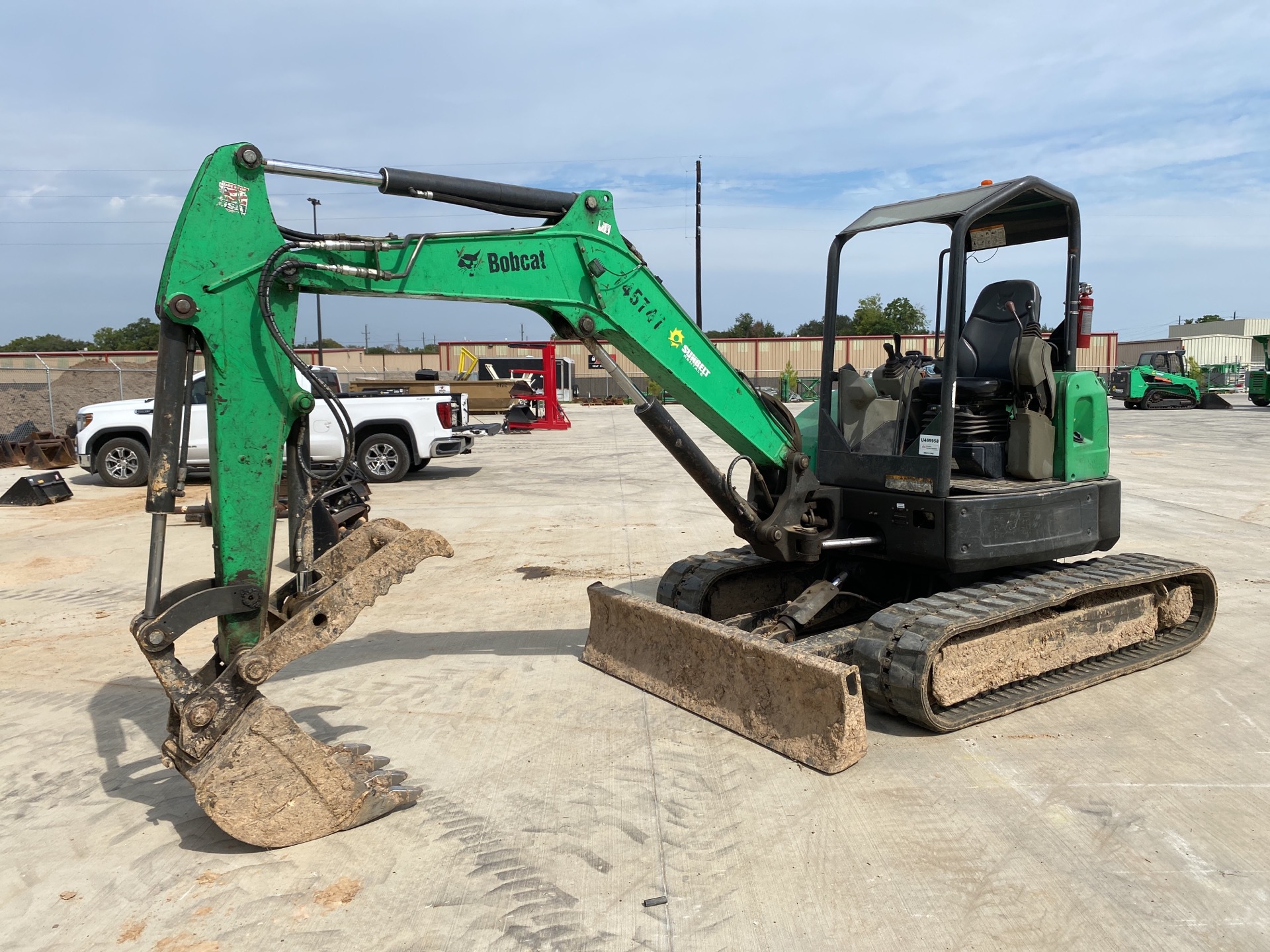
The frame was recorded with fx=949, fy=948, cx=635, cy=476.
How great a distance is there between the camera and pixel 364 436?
1501 centimetres

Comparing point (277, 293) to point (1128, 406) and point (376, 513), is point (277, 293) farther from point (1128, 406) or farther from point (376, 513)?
point (1128, 406)

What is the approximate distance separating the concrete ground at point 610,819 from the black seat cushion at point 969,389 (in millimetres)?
1832

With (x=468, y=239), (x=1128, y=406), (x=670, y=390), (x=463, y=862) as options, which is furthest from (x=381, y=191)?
(x=1128, y=406)

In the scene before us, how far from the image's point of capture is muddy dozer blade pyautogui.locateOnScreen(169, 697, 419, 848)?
3.69m

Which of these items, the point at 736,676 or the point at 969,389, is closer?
the point at 736,676

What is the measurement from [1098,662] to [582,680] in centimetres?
319

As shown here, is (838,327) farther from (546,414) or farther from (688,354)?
(546,414)

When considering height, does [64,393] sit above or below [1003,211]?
below

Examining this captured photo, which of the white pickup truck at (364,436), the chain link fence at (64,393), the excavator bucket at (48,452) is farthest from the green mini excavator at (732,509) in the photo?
the chain link fence at (64,393)

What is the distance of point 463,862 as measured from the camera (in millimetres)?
3699

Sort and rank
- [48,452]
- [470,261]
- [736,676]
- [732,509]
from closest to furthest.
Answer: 1. [470,261]
2. [736,676]
3. [732,509]
4. [48,452]

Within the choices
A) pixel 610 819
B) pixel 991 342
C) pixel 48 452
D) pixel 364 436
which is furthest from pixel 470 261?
pixel 48 452

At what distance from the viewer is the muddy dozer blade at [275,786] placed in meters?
3.69

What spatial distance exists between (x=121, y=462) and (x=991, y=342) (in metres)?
13.7
